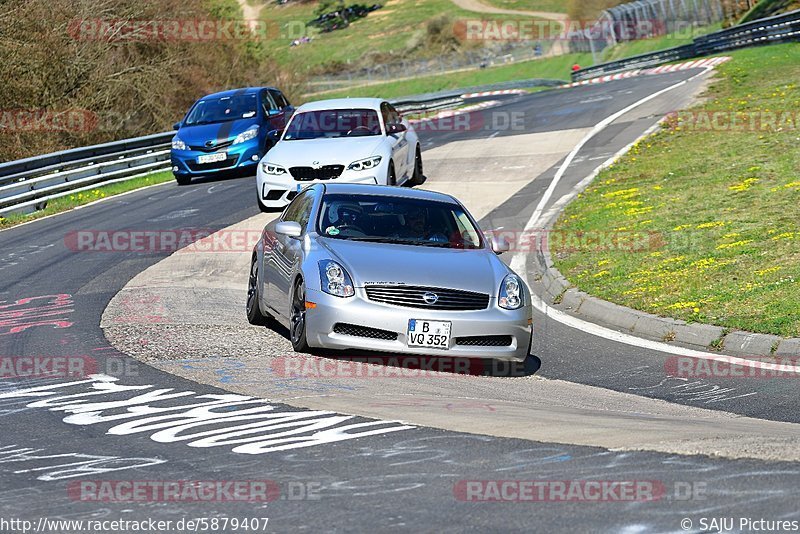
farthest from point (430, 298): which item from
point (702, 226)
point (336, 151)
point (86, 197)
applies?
point (86, 197)

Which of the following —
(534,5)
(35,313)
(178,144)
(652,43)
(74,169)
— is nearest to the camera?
(35,313)

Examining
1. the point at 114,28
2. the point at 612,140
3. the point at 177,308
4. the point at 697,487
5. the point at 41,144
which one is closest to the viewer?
the point at 697,487

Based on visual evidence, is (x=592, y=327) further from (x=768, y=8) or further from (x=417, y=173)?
(x=768, y=8)

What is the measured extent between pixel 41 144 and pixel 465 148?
1197cm

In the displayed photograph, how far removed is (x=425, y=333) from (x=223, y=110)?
17136mm

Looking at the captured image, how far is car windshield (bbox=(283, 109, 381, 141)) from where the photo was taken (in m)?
19.7

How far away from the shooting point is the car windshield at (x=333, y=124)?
19.7 meters

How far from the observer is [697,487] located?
5734mm

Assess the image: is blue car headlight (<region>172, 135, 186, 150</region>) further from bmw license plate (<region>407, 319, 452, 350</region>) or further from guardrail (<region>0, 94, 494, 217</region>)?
bmw license plate (<region>407, 319, 452, 350</region>)

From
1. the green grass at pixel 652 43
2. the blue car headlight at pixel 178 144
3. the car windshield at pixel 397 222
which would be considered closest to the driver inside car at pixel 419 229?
the car windshield at pixel 397 222

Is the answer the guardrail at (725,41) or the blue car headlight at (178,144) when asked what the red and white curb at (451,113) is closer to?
the guardrail at (725,41)

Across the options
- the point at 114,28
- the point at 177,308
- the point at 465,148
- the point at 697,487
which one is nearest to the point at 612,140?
the point at 465,148

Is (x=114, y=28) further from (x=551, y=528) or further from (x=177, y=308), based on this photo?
(x=551, y=528)

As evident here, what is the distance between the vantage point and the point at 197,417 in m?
7.78
